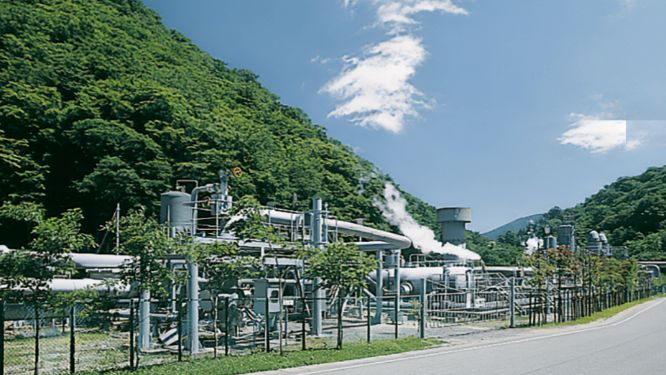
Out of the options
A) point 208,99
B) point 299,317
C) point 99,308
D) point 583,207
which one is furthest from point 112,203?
point 583,207

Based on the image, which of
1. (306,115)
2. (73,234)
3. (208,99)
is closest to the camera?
(73,234)

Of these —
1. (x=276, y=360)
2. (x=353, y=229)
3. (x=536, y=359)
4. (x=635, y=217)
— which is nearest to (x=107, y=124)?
(x=353, y=229)

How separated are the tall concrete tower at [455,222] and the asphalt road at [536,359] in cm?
2850

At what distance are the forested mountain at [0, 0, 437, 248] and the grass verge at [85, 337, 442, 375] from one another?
23.0m

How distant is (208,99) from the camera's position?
72.5m

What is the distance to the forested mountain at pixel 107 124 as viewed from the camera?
5284cm

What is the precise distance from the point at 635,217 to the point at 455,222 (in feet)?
275

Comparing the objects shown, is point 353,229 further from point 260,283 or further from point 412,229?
point 412,229

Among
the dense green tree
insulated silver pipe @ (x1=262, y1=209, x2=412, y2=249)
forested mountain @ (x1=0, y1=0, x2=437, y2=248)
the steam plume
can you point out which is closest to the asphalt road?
the dense green tree

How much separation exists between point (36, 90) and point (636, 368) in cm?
5236

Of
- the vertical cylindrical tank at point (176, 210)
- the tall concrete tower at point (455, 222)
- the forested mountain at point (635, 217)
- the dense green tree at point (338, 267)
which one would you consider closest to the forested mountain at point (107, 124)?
the tall concrete tower at point (455, 222)

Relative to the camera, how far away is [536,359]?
1716 centimetres

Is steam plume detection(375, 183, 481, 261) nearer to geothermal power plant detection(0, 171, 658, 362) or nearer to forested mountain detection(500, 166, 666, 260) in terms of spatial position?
geothermal power plant detection(0, 171, 658, 362)

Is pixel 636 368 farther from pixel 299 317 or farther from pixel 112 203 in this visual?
pixel 112 203
